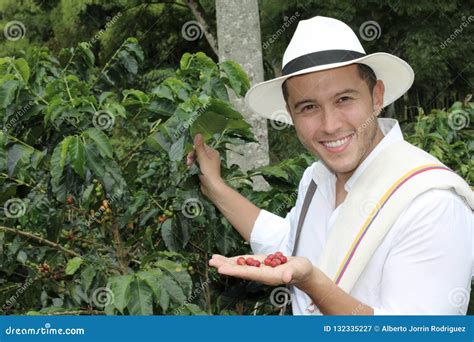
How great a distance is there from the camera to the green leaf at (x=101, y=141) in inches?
105

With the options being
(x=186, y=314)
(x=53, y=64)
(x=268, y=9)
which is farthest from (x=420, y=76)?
(x=186, y=314)

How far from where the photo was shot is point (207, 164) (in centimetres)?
298

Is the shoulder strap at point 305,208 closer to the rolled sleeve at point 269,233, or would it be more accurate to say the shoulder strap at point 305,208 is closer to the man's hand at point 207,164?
the rolled sleeve at point 269,233

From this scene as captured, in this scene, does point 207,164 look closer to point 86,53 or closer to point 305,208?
point 305,208

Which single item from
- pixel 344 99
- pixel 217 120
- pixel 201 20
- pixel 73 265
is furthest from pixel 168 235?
pixel 201 20

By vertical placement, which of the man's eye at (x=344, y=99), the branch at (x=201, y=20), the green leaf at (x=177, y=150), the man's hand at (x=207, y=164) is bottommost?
the man's hand at (x=207, y=164)

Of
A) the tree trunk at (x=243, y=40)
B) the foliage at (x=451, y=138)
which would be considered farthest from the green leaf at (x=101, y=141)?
the tree trunk at (x=243, y=40)

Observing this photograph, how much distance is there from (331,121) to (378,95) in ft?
0.93

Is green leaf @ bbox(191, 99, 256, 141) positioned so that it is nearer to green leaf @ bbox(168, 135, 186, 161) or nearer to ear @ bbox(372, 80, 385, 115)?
green leaf @ bbox(168, 135, 186, 161)

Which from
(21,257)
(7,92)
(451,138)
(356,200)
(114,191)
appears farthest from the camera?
(451,138)

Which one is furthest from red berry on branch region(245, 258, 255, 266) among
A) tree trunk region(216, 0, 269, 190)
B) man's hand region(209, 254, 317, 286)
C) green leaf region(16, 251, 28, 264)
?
tree trunk region(216, 0, 269, 190)

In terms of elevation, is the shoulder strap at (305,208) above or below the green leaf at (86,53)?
below

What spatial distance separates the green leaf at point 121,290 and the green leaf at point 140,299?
2 centimetres

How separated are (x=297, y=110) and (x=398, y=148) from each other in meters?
0.34
